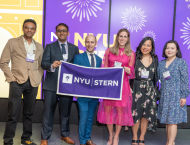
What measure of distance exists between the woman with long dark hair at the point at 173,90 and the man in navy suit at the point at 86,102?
108cm

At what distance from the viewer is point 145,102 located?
2672 mm

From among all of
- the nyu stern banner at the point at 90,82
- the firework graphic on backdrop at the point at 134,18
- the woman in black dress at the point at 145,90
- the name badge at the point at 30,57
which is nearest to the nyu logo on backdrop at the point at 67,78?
the nyu stern banner at the point at 90,82

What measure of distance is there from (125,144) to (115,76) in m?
1.27

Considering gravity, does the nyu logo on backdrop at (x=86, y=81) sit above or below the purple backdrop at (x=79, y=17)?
below

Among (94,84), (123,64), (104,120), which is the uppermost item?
(123,64)

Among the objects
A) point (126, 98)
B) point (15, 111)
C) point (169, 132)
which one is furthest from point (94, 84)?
point (169, 132)

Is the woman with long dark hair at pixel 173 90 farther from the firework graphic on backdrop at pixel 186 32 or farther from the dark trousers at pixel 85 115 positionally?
the firework graphic on backdrop at pixel 186 32

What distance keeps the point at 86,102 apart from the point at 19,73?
3.59 feet

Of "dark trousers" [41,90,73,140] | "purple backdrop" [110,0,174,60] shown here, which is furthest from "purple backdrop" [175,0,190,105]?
"dark trousers" [41,90,73,140]

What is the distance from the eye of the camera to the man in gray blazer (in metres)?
2.48

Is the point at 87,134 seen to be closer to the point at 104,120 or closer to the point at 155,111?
the point at 104,120

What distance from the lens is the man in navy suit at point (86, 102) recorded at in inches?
99.7

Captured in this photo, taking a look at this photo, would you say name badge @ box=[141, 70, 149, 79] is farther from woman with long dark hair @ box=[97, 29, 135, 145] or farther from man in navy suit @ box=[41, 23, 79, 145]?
man in navy suit @ box=[41, 23, 79, 145]

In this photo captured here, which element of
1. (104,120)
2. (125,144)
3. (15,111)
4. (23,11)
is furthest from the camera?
(23,11)
